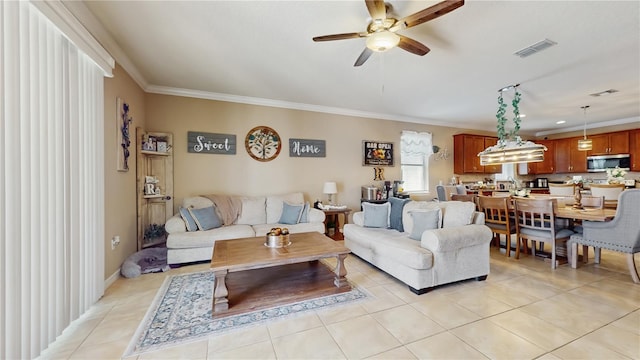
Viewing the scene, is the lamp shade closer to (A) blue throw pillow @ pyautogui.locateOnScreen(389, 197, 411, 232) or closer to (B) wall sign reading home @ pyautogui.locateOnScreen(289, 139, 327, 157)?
(B) wall sign reading home @ pyautogui.locateOnScreen(289, 139, 327, 157)

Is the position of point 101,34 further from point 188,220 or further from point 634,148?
point 634,148

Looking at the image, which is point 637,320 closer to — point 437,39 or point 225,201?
point 437,39

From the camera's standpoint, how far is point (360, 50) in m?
2.81

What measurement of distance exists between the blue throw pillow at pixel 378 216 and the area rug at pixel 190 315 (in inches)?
46.4

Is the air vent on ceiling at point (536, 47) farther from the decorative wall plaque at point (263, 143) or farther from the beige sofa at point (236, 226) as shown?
the decorative wall plaque at point (263, 143)

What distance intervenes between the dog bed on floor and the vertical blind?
636 millimetres

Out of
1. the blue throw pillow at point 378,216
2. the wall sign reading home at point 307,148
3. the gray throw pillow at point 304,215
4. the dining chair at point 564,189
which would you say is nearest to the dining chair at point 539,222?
the blue throw pillow at point 378,216

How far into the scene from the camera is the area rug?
1808mm

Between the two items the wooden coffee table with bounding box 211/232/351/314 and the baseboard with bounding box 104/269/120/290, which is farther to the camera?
the baseboard with bounding box 104/269/120/290

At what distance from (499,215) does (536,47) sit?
2.25m

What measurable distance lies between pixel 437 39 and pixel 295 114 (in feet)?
9.33

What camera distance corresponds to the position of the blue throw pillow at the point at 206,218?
347 cm

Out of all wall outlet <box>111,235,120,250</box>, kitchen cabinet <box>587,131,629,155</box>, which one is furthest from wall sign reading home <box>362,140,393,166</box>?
kitchen cabinet <box>587,131,629,155</box>

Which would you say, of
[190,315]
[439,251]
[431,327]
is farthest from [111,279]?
[439,251]
